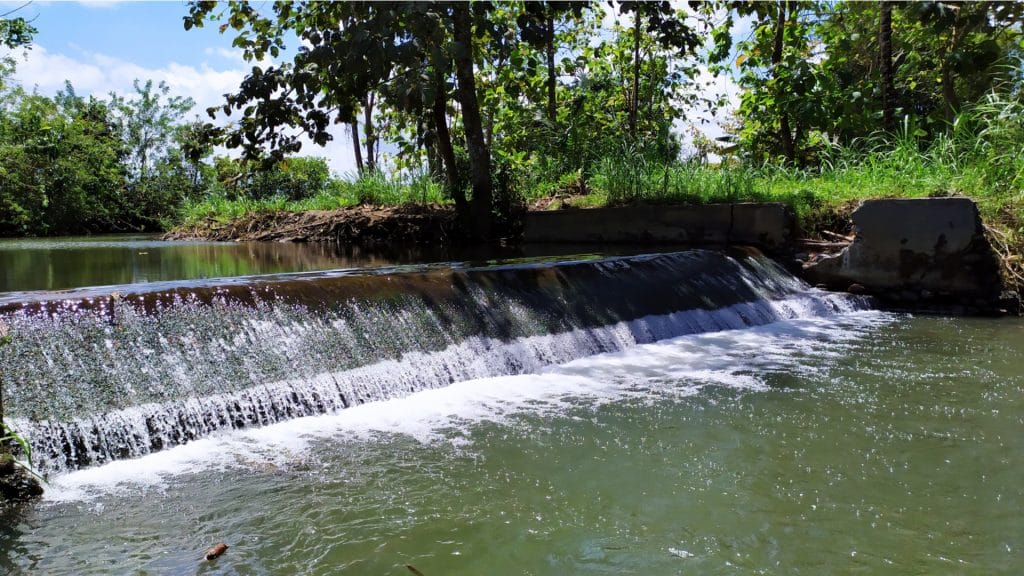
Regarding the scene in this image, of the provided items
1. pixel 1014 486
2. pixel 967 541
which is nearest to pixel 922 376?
pixel 1014 486

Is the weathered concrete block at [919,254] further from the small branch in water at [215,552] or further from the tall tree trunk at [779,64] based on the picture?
the small branch in water at [215,552]

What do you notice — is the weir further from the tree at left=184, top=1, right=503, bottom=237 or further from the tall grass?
the tall grass

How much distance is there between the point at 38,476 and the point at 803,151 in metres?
13.5

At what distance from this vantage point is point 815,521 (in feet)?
8.83

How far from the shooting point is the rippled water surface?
2.47 metres

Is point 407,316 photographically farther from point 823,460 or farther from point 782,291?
point 782,291

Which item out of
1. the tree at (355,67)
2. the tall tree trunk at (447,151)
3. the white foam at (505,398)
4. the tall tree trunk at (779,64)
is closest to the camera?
the white foam at (505,398)

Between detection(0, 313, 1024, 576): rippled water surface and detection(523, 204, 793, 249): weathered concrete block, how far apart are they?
4312 mm

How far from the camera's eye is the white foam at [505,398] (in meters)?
3.41

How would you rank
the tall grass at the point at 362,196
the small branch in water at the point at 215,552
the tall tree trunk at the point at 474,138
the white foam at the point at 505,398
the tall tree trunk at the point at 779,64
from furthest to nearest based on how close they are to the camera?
the tall grass at the point at 362,196 → the tall tree trunk at the point at 779,64 → the tall tree trunk at the point at 474,138 → the white foam at the point at 505,398 → the small branch in water at the point at 215,552

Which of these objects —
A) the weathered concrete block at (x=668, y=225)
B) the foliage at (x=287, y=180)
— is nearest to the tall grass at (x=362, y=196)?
the weathered concrete block at (x=668, y=225)

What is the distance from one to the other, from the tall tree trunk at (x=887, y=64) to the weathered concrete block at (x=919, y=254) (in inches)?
103

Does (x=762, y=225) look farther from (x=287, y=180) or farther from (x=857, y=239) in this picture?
(x=287, y=180)

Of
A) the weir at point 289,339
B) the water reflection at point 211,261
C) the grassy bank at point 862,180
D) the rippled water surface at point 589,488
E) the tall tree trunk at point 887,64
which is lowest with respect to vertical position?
the rippled water surface at point 589,488
